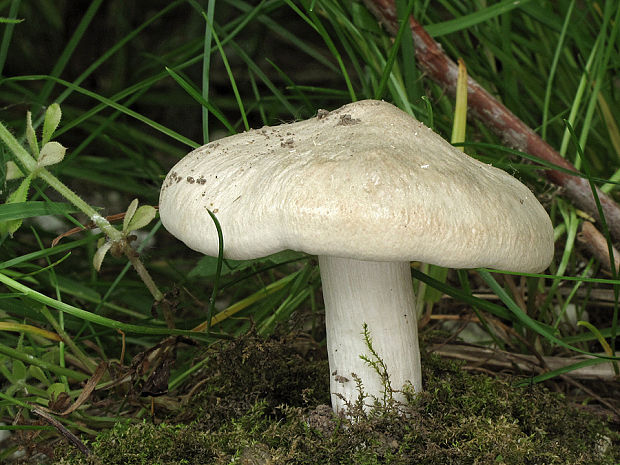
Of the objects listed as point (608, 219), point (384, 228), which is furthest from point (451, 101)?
point (384, 228)

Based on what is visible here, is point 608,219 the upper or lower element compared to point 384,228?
lower

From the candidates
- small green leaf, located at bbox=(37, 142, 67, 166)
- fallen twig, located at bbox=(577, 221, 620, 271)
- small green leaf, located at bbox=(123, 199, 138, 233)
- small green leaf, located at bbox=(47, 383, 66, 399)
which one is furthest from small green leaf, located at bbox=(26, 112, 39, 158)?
fallen twig, located at bbox=(577, 221, 620, 271)

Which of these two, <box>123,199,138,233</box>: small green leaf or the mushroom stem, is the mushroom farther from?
<box>123,199,138,233</box>: small green leaf

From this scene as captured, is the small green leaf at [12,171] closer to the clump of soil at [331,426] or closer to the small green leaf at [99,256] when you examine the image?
the small green leaf at [99,256]

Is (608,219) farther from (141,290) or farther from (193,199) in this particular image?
(141,290)

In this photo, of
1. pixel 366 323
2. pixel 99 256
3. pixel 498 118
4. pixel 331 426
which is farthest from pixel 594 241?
pixel 99 256

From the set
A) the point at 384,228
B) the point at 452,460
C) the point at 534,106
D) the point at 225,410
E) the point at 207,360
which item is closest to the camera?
the point at 384,228
